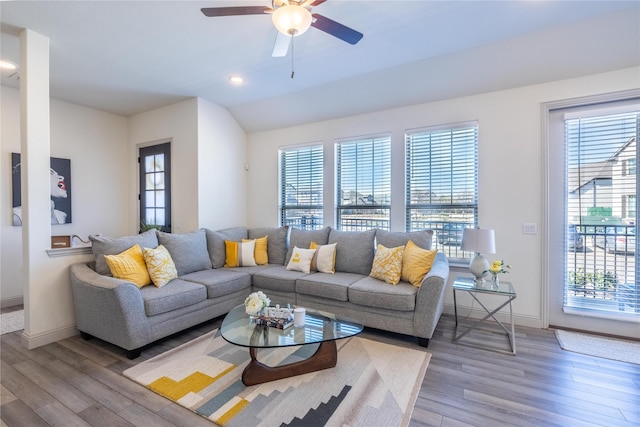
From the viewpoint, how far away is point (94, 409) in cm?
194

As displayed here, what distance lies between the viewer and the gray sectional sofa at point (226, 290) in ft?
8.62

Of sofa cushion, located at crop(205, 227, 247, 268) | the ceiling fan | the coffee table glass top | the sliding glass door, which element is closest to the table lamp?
the sliding glass door

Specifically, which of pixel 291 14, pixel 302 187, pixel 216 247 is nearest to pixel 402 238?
pixel 302 187

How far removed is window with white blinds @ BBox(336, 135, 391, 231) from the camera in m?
4.09

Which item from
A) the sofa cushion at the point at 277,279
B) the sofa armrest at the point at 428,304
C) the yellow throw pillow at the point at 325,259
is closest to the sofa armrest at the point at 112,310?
the sofa cushion at the point at 277,279

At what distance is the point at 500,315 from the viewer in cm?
335

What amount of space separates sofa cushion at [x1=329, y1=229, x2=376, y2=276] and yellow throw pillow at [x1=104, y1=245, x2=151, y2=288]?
7.20 feet

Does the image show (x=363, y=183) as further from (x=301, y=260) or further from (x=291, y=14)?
(x=291, y=14)

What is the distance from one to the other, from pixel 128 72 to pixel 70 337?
9.84 ft

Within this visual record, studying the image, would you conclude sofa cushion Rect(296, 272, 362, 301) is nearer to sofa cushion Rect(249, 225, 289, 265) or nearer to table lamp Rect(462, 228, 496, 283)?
sofa cushion Rect(249, 225, 289, 265)

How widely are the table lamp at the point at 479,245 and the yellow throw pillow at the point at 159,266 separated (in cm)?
316

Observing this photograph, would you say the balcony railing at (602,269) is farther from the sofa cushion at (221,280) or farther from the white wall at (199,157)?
the white wall at (199,157)

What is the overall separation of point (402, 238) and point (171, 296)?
2592mm

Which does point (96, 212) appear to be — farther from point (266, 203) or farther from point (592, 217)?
point (592, 217)
